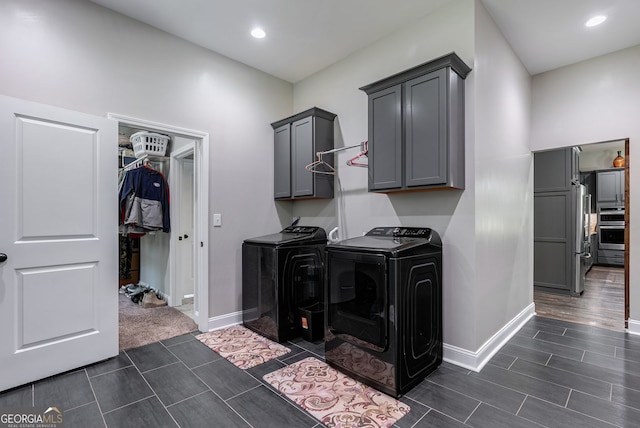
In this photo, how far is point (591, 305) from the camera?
426cm

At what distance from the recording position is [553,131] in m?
3.72

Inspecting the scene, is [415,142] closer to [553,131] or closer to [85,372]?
[553,131]

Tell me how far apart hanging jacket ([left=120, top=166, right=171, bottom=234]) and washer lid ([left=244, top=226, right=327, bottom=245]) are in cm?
155

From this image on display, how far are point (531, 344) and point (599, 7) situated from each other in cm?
304

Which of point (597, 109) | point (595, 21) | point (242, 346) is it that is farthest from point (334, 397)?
point (597, 109)

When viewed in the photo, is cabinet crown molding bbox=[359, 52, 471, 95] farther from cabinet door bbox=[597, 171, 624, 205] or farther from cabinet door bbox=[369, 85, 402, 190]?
cabinet door bbox=[597, 171, 624, 205]

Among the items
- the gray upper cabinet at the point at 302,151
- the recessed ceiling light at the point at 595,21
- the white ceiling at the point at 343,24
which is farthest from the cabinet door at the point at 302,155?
the recessed ceiling light at the point at 595,21

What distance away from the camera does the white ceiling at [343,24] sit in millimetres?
2617

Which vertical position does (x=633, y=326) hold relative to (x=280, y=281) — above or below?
below

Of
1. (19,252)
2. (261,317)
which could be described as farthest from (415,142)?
(19,252)

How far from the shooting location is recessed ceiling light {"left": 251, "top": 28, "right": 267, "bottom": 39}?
298cm

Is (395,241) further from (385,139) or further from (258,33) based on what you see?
(258,33)

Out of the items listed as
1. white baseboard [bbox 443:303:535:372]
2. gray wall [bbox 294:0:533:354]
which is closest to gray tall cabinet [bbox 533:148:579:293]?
gray wall [bbox 294:0:533:354]

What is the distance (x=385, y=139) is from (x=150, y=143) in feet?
10.2
